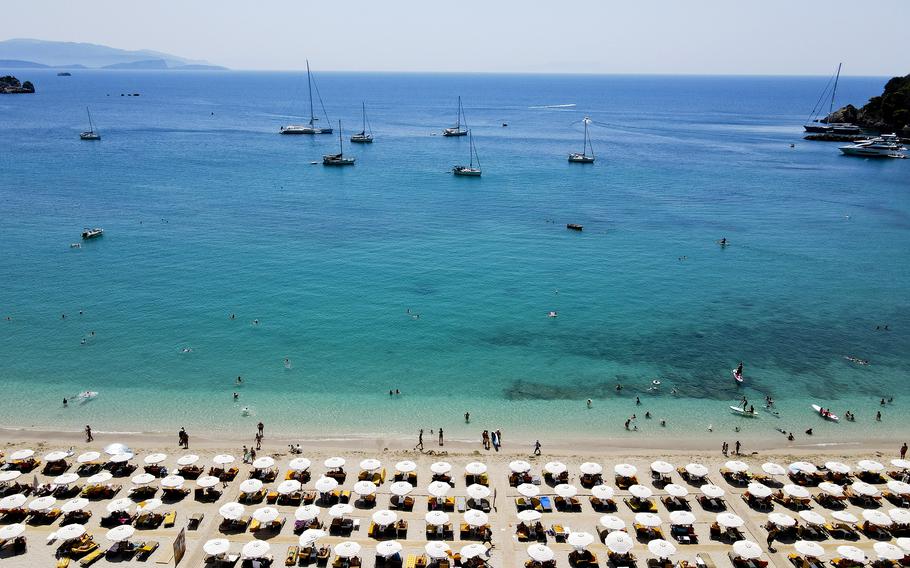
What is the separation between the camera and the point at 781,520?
104ft

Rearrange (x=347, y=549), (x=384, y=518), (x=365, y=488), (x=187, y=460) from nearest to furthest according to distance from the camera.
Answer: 1. (x=347, y=549)
2. (x=384, y=518)
3. (x=365, y=488)
4. (x=187, y=460)

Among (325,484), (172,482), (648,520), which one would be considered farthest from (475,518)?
(172,482)

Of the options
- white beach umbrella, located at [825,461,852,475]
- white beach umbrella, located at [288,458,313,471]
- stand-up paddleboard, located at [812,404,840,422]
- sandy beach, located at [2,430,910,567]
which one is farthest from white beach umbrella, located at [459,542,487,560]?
stand-up paddleboard, located at [812,404,840,422]

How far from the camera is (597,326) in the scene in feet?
201

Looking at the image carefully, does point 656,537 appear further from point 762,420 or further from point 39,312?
point 39,312

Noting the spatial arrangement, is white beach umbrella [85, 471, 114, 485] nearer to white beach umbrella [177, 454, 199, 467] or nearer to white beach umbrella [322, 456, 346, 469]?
white beach umbrella [177, 454, 199, 467]

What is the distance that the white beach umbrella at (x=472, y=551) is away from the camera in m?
29.4

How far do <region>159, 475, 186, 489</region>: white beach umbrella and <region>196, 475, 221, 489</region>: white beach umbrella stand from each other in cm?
98

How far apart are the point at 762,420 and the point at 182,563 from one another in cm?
4104

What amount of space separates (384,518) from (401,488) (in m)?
2.86

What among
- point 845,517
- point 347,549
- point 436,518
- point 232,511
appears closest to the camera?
point 347,549

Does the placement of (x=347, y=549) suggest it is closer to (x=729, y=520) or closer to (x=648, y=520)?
(x=648, y=520)

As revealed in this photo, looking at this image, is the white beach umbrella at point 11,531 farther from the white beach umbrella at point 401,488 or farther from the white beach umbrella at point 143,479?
the white beach umbrella at point 401,488

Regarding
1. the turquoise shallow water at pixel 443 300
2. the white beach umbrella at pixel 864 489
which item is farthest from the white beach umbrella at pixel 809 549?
the turquoise shallow water at pixel 443 300
